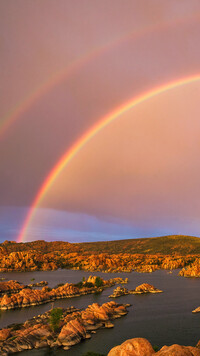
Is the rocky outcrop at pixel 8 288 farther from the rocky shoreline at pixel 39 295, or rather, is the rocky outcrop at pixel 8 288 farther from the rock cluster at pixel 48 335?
the rock cluster at pixel 48 335

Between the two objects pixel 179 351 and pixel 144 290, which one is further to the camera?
pixel 144 290

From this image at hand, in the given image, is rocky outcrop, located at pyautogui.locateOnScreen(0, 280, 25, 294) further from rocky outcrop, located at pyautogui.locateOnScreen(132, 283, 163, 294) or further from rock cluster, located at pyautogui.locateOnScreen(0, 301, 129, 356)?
rock cluster, located at pyautogui.locateOnScreen(0, 301, 129, 356)

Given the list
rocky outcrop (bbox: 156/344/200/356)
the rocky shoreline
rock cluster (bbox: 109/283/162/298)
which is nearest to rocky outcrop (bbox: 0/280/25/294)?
the rocky shoreline

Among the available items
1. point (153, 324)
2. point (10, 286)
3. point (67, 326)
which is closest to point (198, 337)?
point (153, 324)

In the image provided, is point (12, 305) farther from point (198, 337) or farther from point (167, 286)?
point (167, 286)

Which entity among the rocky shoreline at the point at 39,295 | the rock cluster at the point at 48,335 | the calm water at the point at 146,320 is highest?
the rocky shoreline at the point at 39,295

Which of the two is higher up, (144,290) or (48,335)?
(144,290)

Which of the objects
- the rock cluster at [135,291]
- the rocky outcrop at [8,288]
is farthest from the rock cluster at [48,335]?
the rocky outcrop at [8,288]

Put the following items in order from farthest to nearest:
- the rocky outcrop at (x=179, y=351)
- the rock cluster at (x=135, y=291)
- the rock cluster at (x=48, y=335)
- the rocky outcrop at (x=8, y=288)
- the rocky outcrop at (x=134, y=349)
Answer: the rocky outcrop at (x=8, y=288), the rock cluster at (x=135, y=291), the rock cluster at (x=48, y=335), the rocky outcrop at (x=134, y=349), the rocky outcrop at (x=179, y=351)

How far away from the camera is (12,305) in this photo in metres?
111

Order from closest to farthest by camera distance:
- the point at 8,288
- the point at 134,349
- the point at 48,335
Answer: the point at 134,349
the point at 48,335
the point at 8,288

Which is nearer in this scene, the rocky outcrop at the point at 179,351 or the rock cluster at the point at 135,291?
the rocky outcrop at the point at 179,351

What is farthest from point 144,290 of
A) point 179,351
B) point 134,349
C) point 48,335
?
point 179,351

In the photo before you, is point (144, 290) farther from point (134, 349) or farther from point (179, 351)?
point (179, 351)
